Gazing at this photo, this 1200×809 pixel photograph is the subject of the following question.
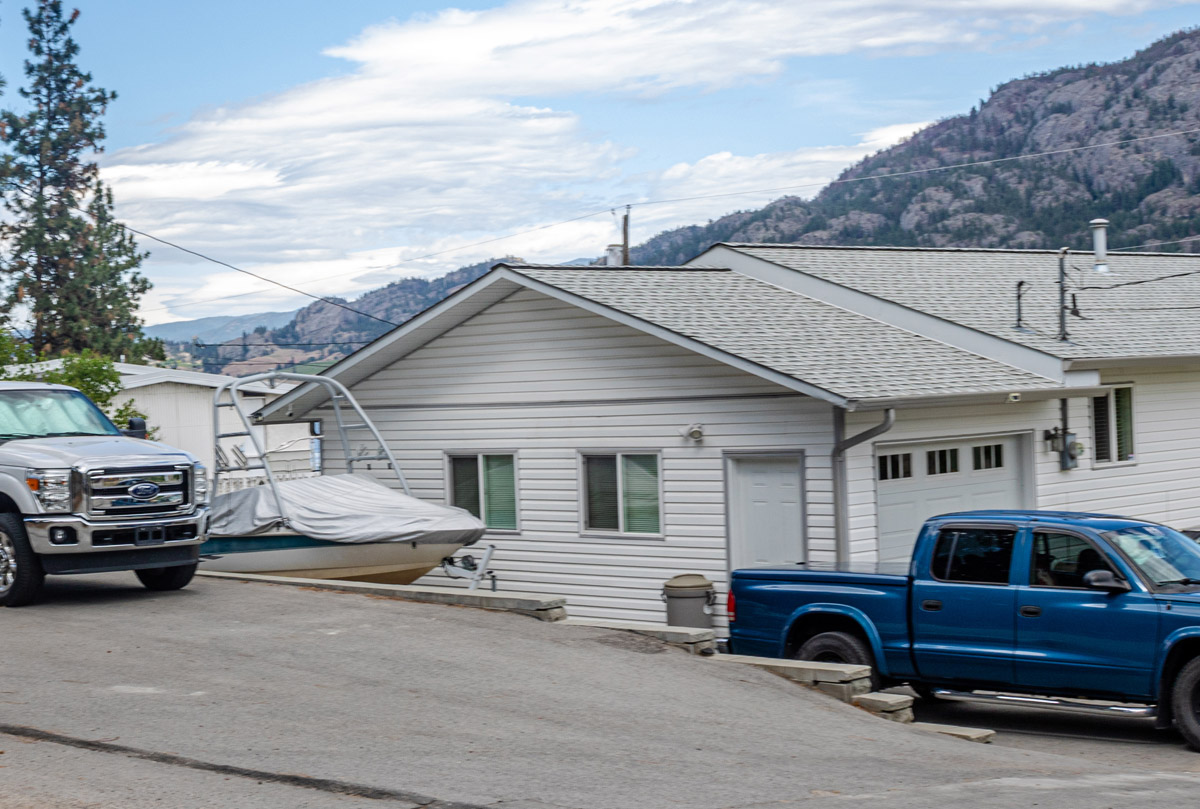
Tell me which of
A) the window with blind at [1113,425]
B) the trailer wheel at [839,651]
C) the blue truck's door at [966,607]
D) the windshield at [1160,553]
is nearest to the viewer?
the windshield at [1160,553]

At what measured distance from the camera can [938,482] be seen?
1725cm

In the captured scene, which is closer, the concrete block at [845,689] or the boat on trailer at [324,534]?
the concrete block at [845,689]

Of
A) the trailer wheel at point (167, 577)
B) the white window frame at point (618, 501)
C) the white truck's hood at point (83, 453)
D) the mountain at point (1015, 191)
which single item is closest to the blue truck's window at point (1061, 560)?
the white window frame at point (618, 501)

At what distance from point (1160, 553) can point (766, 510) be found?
20.0 ft

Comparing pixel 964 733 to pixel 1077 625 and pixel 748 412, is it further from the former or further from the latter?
pixel 748 412

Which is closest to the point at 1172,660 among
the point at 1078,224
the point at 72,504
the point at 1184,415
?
the point at 72,504

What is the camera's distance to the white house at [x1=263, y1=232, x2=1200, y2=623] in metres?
16.1

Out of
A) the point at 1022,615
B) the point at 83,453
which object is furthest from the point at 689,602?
the point at 83,453

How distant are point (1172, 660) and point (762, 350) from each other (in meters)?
7.19

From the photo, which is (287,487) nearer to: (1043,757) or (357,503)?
(357,503)

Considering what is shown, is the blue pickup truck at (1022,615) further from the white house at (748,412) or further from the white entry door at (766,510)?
the white entry door at (766,510)

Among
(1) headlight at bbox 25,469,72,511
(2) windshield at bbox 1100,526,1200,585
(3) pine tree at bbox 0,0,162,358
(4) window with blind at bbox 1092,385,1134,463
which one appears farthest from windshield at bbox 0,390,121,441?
(3) pine tree at bbox 0,0,162,358

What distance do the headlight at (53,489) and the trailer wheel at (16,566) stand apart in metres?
0.39

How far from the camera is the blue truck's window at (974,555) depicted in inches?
439
